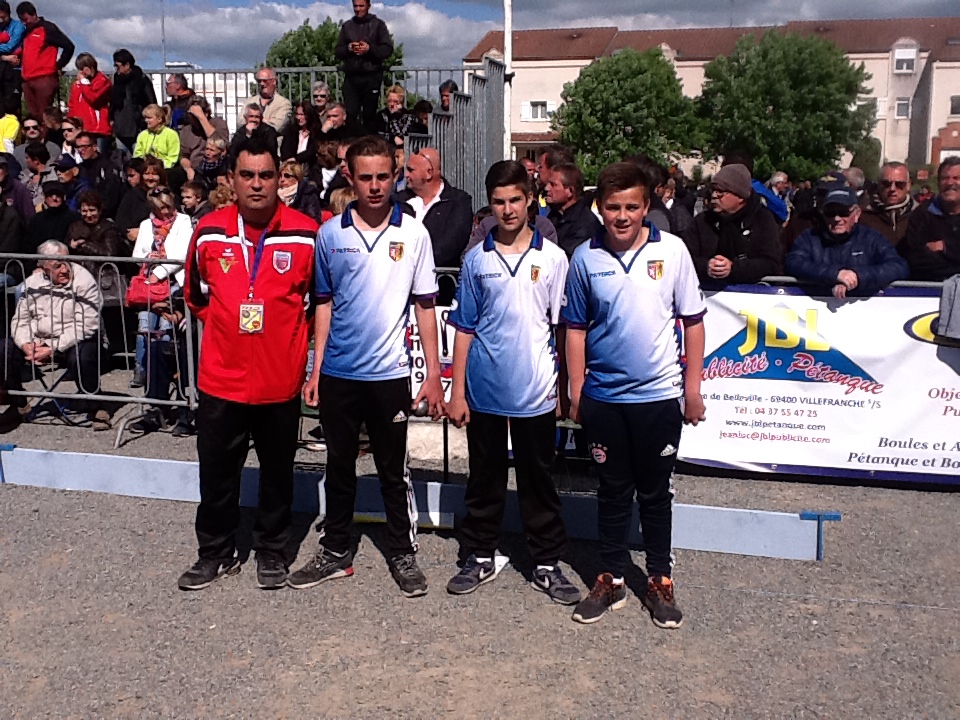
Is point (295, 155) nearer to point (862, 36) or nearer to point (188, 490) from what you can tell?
point (188, 490)

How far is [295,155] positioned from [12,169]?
3396 mm

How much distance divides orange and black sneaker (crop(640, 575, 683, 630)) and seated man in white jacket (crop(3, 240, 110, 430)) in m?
5.21

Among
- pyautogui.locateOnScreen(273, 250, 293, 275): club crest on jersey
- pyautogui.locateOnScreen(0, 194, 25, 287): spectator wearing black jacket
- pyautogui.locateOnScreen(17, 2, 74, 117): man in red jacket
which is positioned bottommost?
pyautogui.locateOnScreen(273, 250, 293, 275): club crest on jersey

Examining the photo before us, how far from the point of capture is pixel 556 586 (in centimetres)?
503

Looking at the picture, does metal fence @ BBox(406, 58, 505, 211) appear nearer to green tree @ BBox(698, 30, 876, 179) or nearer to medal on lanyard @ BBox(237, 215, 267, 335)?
Answer: medal on lanyard @ BBox(237, 215, 267, 335)

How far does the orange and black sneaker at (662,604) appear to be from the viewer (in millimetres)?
4715

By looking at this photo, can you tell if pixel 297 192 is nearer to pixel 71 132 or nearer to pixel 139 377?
pixel 139 377

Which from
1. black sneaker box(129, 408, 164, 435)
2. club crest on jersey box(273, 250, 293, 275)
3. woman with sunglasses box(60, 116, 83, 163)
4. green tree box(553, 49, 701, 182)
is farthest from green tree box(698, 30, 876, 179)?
club crest on jersey box(273, 250, 293, 275)

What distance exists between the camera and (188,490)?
641 cm

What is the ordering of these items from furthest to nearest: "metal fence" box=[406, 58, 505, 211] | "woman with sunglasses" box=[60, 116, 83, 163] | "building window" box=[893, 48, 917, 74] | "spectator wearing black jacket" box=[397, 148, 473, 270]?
"building window" box=[893, 48, 917, 74]
"metal fence" box=[406, 58, 505, 211]
"woman with sunglasses" box=[60, 116, 83, 163]
"spectator wearing black jacket" box=[397, 148, 473, 270]

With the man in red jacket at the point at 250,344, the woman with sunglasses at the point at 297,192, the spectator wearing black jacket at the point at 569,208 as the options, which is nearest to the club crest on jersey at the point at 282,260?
the man in red jacket at the point at 250,344

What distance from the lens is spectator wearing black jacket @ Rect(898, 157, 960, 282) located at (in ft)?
22.9

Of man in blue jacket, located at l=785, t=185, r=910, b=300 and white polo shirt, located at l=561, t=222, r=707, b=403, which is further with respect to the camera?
man in blue jacket, located at l=785, t=185, r=910, b=300

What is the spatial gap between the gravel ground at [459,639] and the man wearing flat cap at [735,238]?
186cm
